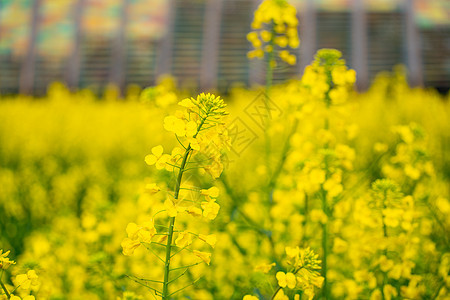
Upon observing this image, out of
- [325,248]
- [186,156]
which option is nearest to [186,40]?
[325,248]

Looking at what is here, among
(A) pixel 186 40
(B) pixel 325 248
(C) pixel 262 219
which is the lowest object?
(C) pixel 262 219

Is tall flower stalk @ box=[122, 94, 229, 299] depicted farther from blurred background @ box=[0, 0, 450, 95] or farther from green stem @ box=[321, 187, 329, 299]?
blurred background @ box=[0, 0, 450, 95]

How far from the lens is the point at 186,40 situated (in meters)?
7.26

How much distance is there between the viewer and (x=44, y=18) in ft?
24.3

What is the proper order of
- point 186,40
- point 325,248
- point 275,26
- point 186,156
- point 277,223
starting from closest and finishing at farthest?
point 186,156 → point 325,248 → point 275,26 → point 277,223 → point 186,40

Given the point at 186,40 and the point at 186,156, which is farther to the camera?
the point at 186,40

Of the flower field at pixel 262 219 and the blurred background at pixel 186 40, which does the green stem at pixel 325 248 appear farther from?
the blurred background at pixel 186 40

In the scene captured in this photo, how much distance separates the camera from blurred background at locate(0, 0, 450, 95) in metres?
6.92

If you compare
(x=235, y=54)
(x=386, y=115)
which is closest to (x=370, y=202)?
(x=386, y=115)

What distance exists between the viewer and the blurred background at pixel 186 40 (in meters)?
6.92

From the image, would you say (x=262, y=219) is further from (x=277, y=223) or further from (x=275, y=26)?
(x=275, y=26)

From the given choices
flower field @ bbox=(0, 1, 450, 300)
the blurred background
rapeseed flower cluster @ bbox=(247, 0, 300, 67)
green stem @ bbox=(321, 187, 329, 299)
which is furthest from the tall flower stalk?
the blurred background

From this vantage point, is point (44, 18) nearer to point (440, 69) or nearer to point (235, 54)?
point (235, 54)

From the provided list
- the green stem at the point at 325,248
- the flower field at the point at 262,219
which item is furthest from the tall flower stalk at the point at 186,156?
the green stem at the point at 325,248
